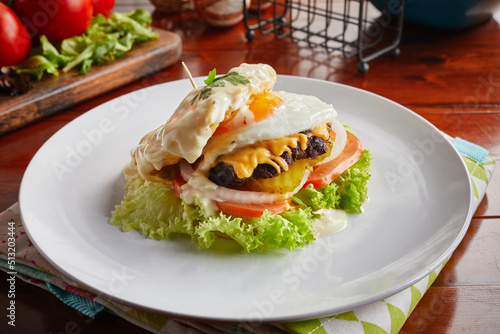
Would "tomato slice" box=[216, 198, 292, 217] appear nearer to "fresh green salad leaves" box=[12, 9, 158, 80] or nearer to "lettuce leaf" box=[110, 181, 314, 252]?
"lettuce leaf" box=[110, 181, 314, 252]

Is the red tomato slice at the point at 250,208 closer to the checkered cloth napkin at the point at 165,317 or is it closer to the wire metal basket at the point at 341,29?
the checkered cloth napkin at the point at 165,317

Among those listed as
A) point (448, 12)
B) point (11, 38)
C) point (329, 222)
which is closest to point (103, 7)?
point (11, 38)

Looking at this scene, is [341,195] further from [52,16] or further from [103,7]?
[103,7]

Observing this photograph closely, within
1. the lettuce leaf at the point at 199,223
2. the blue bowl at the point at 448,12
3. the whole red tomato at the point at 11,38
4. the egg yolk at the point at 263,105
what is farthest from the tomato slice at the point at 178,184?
the blue bowl at the point at 448,12

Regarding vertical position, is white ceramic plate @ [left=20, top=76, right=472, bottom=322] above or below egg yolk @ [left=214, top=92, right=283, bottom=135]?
below

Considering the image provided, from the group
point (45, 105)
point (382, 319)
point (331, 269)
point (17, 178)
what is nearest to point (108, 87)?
point (45, 105)

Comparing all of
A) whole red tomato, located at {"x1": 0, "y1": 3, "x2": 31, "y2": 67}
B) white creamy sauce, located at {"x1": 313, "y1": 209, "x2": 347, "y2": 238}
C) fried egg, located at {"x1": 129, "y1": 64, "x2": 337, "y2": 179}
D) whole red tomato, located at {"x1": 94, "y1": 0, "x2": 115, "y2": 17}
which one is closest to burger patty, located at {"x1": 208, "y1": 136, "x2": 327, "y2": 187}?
fried egg, located at {"x1": 129, "y1": 64, "x2": 337, "y2": 179}
